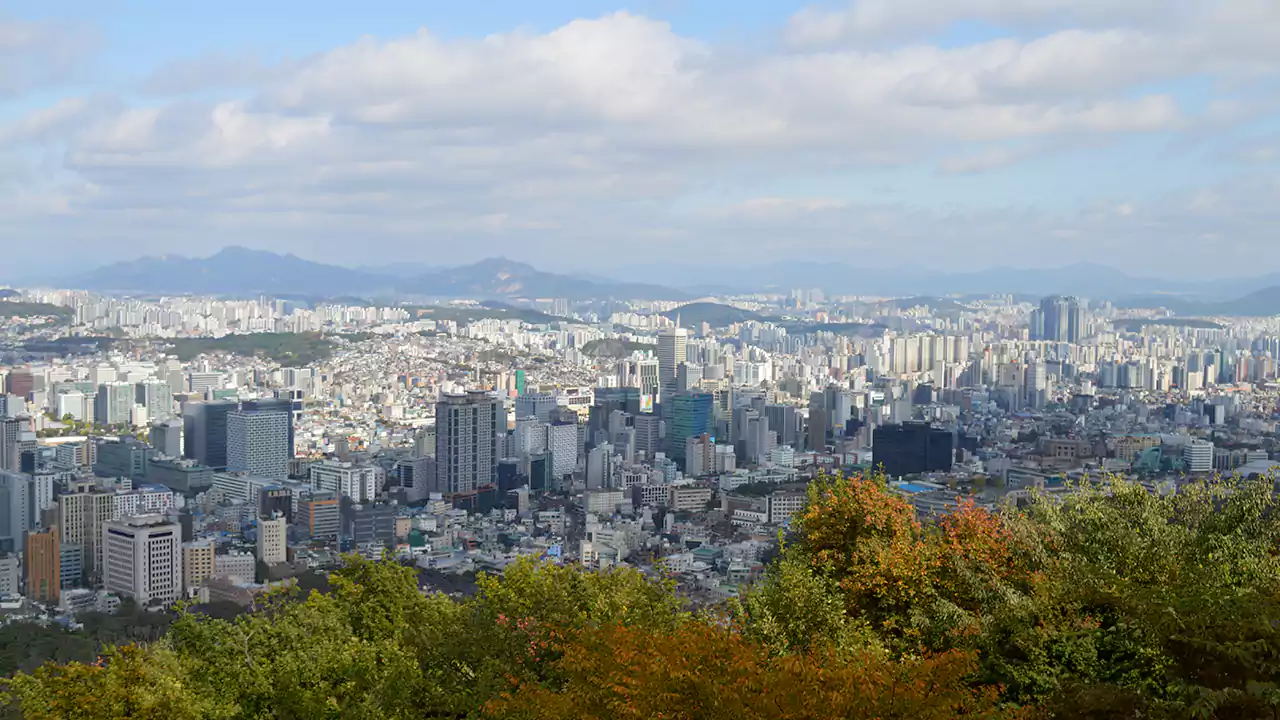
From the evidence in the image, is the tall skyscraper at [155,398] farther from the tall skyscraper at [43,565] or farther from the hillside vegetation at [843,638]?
the hillside vegetation at [843,638]

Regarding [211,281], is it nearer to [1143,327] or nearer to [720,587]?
[1143,327]

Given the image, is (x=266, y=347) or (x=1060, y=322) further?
(x=1060, y=322)

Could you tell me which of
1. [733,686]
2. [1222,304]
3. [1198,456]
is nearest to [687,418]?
[1198,456]

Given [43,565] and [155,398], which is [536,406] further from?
[43,565]

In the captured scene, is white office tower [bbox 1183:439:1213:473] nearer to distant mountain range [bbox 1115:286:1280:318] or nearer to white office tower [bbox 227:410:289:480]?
white office tower [bbox 227:410:289:480]

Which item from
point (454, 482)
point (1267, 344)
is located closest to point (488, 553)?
point (454, 482)

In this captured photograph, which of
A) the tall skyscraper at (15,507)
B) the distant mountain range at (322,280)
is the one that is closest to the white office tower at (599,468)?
the tall skyscraper at (15,507)

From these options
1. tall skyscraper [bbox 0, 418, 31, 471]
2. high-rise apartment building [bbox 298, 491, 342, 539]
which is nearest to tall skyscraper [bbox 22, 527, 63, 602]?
high-rise apartment building [bbox 298, 491, 342, 539]
